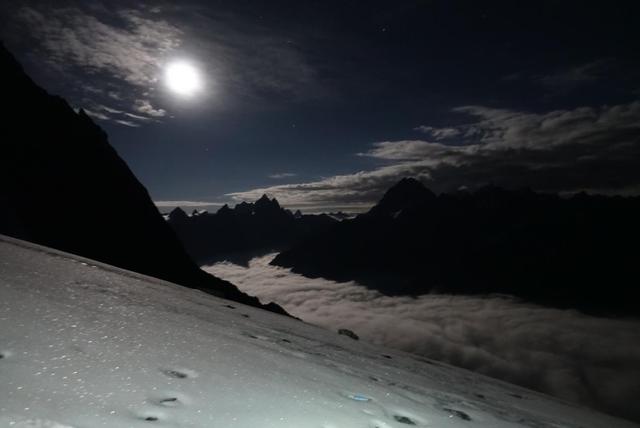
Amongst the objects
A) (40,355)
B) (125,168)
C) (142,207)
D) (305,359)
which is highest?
(125,168)

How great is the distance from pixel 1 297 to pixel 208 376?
235 cm

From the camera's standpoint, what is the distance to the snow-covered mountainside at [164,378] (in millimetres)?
1988

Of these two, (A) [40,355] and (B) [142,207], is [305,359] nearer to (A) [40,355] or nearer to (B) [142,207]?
(A) [40,355]

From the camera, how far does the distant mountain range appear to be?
50438mm

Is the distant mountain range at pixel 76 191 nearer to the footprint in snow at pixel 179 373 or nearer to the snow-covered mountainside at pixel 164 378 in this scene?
the snow-covered mountainside at pixel 164 378

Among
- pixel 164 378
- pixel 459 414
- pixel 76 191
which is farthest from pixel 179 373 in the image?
pixel 76 191

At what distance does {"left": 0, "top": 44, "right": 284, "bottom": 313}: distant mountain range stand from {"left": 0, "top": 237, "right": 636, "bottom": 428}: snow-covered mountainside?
131 ft

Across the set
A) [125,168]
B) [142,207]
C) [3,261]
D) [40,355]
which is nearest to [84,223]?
[142,207]

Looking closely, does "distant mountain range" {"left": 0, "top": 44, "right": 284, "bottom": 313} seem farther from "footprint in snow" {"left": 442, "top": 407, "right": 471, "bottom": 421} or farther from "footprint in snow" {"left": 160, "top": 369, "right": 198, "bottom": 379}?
"footprint in snow" {"left": 160, "top": 369, "right": 198, "bottom": 379}

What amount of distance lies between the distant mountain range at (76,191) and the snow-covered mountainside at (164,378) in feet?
131

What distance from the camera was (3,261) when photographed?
548cm

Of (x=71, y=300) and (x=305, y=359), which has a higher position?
(x=71, y=300)

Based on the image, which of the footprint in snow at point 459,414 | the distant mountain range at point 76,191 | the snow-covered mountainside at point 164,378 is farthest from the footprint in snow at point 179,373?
the distant mountain range at point 76,191

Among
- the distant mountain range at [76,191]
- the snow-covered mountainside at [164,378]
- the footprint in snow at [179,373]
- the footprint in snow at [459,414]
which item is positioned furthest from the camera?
the distant mountain range at [76,191]
